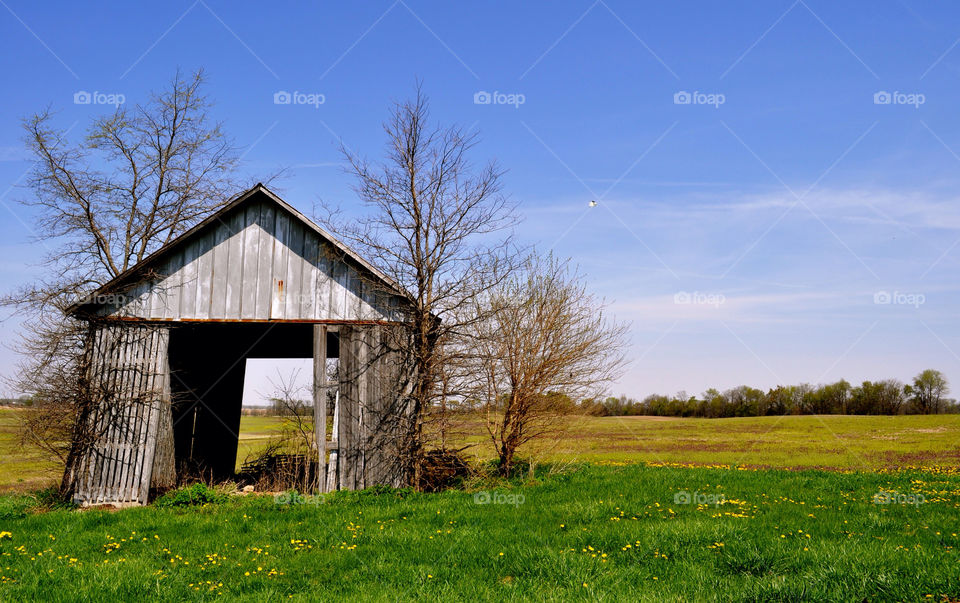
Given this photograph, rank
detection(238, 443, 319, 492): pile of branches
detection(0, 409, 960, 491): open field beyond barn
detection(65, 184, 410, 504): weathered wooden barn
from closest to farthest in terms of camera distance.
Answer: detection(65, 184, 410, 504): weathered wooden barn < detection(238, 443, 319, 492): pile of branches < detection(0, 409, 960, 491): open field beyond barn

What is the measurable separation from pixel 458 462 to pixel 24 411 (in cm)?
972

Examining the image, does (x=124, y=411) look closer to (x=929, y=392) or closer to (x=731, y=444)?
(x=731, y=444)

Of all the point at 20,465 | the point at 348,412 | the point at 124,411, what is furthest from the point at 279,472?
the point at 20,465

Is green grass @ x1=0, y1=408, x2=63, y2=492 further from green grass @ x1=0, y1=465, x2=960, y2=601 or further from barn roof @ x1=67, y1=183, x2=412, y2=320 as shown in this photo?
barn roof @ x1=67, y1=183, x2=412, y2=320

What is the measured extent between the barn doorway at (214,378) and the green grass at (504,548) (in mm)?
3761

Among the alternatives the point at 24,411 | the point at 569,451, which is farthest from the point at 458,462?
the point at 24,411

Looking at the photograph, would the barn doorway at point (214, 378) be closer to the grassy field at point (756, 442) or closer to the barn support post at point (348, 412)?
the barn support post at point (348, 412)

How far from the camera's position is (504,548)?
806 cm

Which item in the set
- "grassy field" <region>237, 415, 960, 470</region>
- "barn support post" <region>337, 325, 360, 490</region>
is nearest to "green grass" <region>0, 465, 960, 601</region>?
"barn support post" <region>337, 325, 360, 490</region>

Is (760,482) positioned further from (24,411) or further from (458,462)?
(24,411)

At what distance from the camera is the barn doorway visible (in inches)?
591

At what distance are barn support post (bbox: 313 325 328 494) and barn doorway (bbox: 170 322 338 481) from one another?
45 centimetres

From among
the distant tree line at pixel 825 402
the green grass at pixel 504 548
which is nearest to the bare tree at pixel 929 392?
the distant tree line at pixel 825 402

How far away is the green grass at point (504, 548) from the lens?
6.54 metres
